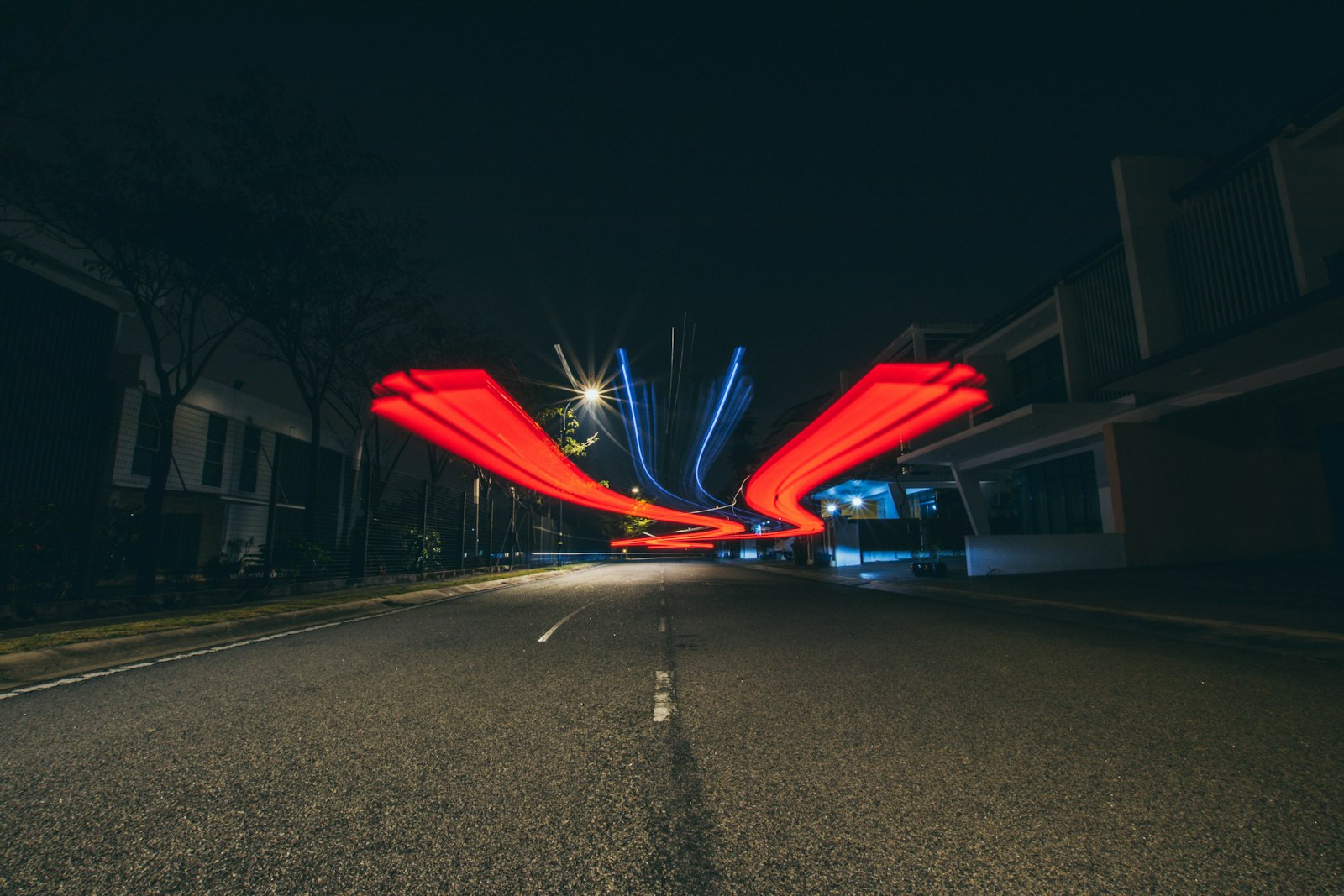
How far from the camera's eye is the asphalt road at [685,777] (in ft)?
7.62

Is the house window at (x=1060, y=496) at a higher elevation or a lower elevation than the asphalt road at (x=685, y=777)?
higher

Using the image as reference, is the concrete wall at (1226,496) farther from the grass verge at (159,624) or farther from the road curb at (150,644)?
the grass verge at (159,624)

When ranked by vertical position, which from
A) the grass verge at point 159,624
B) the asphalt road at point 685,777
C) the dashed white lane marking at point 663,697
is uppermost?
the grass verge at point 159,624

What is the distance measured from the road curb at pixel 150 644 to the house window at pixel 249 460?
1827 cm

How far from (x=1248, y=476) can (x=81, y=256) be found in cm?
Result: 3379

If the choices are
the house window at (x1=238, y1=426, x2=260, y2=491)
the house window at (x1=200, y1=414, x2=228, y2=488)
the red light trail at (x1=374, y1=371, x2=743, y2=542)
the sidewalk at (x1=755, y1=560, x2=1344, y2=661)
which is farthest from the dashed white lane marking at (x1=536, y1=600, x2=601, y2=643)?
the house window at (x1=238, y1=426, x2=260, y2=491)

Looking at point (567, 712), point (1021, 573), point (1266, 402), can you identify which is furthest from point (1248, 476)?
point (567, 712)

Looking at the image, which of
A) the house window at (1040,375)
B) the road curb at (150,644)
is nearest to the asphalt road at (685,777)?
the road curb at (150,644)

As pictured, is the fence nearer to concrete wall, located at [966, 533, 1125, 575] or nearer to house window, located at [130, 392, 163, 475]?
house window, located at [130, 392, 163, 475]

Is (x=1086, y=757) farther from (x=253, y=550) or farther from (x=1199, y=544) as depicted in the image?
(x=253, y=550)

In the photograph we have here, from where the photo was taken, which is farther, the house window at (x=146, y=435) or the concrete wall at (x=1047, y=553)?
the house window at (x=146, y=435)

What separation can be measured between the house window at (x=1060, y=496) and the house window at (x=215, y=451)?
32470 mm

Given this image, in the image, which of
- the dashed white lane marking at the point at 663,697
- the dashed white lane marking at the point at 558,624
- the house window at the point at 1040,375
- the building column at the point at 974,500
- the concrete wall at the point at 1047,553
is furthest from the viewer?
the building column at the point at 974,500

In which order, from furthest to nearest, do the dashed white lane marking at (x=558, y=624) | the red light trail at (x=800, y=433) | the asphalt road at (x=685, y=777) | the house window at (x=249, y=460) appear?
the house window at (x=249, y=460), the red light trail at (x=800, y=433), the dashed white lane marking at (x=558, y=624), the asphalt road at (x=685, y=777)
